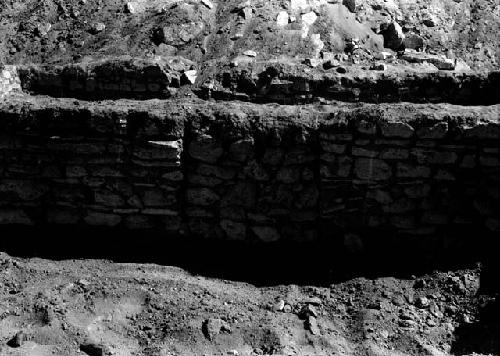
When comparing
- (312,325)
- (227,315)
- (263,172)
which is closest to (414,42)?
(263,172)

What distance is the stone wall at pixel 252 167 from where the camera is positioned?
584cm

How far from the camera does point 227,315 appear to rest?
18.3 feet

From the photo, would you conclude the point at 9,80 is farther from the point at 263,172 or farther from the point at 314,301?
the point at 314,301

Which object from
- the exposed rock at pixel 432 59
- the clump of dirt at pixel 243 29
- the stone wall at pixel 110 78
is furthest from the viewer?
the clump of dirt at pixel 243 29

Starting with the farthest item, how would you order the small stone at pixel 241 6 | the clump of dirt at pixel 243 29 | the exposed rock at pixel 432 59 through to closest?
the small stone at pixel 241 6 → the clump of dirt at pixel 243 29 → the exposed rock at pixel 432 59

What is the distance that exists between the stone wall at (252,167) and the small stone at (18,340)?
150cm

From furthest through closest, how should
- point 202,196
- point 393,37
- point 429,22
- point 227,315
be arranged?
1. point 429,22
2. point 393,37
3. point 202,196
4. point 227,315

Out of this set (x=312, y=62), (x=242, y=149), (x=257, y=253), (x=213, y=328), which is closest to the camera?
(x=213, y=328)

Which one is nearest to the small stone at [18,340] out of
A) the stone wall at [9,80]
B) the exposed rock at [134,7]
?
the stone wall at [9,80]

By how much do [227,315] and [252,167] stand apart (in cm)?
137

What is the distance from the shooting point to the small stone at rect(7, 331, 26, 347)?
521 cm

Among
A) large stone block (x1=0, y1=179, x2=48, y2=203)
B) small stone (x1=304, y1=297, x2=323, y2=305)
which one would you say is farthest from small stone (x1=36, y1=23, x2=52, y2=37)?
small stone (x1=304, y1=297, x2=323, y2=305)

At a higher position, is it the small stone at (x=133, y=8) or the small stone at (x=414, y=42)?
the small stone at (x=414, y=42)

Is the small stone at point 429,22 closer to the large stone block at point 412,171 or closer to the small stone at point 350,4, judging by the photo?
the small stone at point 350,4
